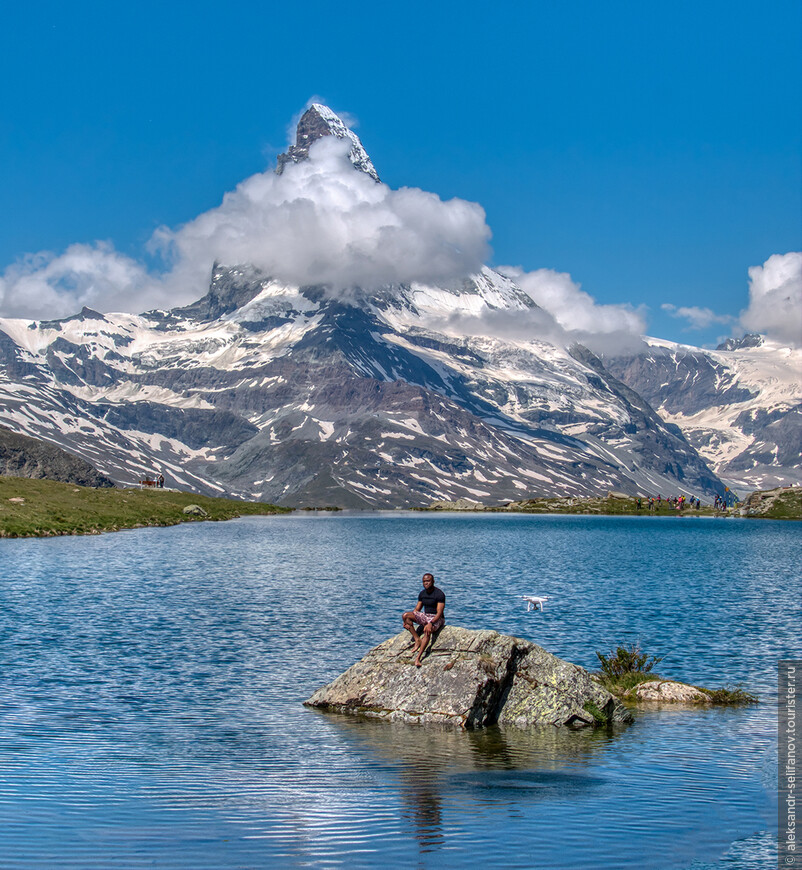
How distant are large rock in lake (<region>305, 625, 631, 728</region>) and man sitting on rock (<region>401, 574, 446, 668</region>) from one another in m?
0.47

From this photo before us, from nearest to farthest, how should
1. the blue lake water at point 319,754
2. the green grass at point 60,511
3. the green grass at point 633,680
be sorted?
the blue lake water at point 319,754 → the green grass at point 633,680 → the green grass at point 60,511

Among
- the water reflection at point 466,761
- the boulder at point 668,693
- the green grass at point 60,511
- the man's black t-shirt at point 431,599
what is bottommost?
the water reflection at point 466,761

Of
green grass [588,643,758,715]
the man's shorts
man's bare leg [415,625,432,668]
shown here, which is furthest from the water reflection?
green grass [588,643,758,715]

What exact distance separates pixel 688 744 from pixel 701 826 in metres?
9.40

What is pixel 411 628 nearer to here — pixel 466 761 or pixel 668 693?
pixel 466 761

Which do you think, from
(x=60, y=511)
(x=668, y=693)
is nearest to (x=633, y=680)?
(x=668, y=693)

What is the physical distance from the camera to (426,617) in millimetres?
35562

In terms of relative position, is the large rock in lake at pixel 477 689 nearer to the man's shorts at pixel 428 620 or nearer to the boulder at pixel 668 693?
the man's shorts at pixel 428 620

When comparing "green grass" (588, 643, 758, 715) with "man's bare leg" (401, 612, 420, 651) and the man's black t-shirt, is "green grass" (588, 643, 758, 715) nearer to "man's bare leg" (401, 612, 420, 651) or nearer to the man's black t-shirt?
the man's black t-shirt

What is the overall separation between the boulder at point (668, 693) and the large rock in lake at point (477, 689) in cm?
410

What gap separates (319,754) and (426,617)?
24.7 feet

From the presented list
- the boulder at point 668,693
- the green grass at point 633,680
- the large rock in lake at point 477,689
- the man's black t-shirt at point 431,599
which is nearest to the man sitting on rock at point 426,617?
the man's black t-shirt at point 431,599

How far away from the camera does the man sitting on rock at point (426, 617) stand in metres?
35.2

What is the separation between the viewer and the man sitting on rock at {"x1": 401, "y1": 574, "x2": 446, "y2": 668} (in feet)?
116
